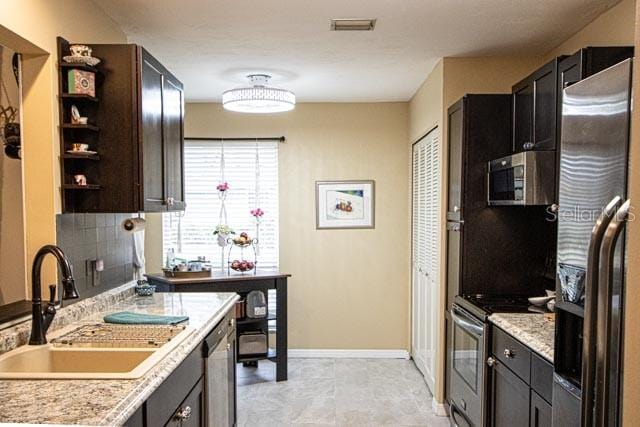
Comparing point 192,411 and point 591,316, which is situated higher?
point 591,316

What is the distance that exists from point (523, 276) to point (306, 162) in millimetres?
2432

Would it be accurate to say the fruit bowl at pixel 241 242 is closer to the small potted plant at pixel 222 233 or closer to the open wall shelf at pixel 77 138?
the small potted plant at pixel 222 233

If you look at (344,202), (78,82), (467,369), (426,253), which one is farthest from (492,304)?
(78,82)

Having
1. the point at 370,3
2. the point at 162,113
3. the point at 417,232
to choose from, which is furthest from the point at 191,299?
the point at 417,232

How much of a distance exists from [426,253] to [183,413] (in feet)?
8.44

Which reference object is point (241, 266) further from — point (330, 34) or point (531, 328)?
point (531, 328)

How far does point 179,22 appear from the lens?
103 inches

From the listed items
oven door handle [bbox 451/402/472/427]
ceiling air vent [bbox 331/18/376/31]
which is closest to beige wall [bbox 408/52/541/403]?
oven door handle [bbox 451/402/472/427]

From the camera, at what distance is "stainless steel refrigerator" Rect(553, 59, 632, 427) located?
3.30 ft

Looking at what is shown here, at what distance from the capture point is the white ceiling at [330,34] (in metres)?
2.42

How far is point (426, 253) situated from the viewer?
3.89 m

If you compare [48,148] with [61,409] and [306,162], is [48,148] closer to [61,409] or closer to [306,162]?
[61,409]

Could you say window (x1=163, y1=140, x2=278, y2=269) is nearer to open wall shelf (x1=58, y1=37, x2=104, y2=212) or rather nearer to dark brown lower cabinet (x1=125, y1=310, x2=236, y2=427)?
dark brown lower cabinet (x1=125, y1=310, x2=236, y2=427)

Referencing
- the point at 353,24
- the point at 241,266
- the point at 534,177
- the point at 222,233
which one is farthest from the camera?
the point at 222,233
